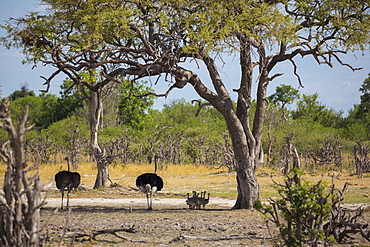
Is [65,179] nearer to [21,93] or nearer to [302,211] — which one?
[302,211]

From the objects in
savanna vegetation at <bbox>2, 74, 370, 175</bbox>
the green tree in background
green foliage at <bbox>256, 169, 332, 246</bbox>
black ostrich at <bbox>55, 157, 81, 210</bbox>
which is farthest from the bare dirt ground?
the green tree in background

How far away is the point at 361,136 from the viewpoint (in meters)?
43.1

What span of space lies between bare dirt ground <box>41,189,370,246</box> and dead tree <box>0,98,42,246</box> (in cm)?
82

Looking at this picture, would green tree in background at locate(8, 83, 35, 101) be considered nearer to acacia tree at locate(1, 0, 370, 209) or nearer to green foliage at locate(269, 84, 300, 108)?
green foliage at locate(269, 84, 300, 108)

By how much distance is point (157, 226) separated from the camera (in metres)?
10.7

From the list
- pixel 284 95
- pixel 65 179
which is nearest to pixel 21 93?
pixel 284 95

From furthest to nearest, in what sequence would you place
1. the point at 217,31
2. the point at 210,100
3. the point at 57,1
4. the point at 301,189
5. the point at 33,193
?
the point at 57,1 < the point at 210,100 < the point at 217,31 < the point at 301,189 < the point at 33,193

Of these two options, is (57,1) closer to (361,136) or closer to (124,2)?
(124,2)

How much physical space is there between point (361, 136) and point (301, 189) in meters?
39.0

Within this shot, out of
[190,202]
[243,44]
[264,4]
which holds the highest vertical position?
[264,4]

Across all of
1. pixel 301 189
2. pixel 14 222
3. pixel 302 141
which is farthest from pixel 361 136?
pixel 14 222

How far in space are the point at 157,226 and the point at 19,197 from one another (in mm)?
6048

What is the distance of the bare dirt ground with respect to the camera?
8852mm

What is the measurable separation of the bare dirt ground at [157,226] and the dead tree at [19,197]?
2.71 ft
